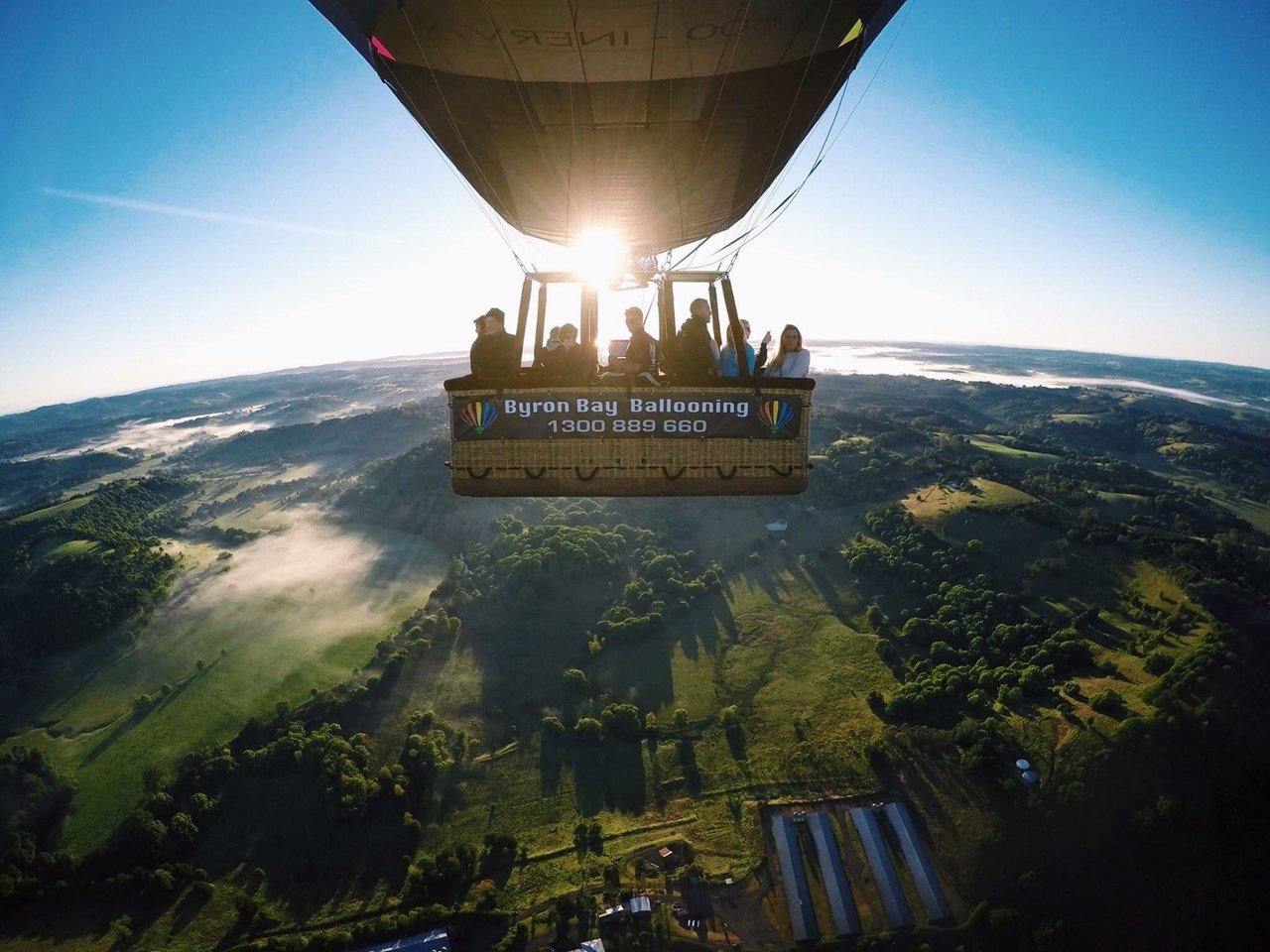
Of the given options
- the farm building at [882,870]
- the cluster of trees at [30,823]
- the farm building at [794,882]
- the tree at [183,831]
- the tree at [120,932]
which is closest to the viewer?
the farm building at [794,882]

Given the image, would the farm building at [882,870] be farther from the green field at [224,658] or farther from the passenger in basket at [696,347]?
the green field at [224,658]

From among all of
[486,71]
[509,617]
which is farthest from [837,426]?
[486,71]

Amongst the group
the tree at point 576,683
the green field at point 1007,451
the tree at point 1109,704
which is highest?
the green field at point 1007,451

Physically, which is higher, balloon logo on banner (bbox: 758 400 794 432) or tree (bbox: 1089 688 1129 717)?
balloon logo on banner (bbox: 758 400 794 432)

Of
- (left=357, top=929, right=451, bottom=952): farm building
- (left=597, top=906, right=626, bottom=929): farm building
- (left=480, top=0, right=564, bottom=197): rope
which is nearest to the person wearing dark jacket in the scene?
(left=480, top=0, right=564, bottom=197): rope

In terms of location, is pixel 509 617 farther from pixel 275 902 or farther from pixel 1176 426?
pixel 1176 426

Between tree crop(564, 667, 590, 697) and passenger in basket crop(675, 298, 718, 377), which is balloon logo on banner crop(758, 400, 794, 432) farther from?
tree crop(564, 667, 590, 697)

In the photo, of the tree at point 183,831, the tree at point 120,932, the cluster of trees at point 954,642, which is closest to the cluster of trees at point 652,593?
the cluster of trees at point 954,642
